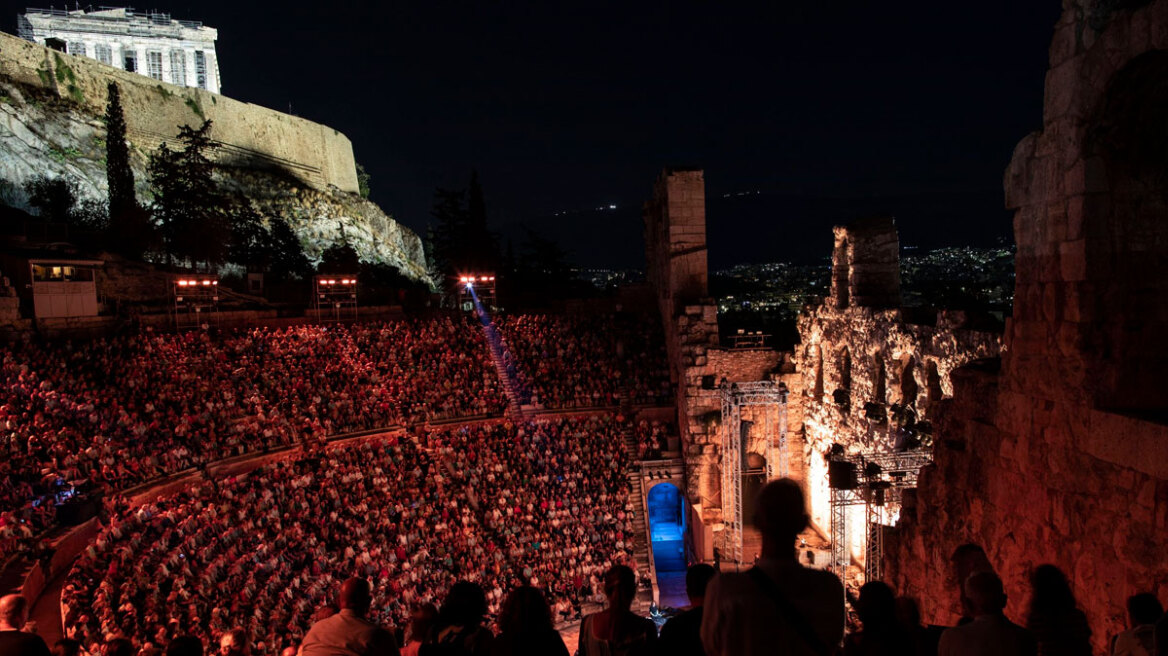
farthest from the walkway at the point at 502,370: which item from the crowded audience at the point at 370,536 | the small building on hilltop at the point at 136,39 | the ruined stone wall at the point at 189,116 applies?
the small building on hilltop at the point at 136,39

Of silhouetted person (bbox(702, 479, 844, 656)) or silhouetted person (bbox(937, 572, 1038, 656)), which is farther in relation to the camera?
silhouetted person (bbox(937, 572, 1038, 656))

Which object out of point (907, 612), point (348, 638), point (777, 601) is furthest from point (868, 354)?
point (777, 601)

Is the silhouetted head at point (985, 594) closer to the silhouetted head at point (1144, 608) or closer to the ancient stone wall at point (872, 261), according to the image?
the silhouetted head at point (1144, 608)

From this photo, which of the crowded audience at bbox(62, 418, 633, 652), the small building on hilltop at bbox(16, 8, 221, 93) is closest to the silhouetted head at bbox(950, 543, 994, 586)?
the crowded audience at bbox(62, 418, 633, 652)

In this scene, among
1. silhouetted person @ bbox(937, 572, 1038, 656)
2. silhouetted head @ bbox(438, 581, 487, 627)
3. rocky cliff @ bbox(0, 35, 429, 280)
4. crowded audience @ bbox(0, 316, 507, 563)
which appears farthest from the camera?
rocky cliff @ bbox(0, 35, 429, 280)

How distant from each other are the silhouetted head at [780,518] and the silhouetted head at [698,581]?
1.19 m

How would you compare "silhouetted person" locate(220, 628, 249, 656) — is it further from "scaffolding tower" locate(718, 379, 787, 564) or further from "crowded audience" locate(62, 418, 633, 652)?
"scaffolding tower" locate(718, 379, 787, 564)

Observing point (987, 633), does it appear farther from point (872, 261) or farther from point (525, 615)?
point (872, 261)

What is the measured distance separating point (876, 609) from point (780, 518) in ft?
5.11

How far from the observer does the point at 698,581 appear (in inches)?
151

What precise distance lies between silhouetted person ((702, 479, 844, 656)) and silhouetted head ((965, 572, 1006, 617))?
1.25 meters

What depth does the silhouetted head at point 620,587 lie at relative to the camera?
376 cm

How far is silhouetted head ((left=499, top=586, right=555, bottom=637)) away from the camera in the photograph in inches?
137

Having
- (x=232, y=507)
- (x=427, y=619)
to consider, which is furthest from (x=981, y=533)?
(x=232, y=507)
